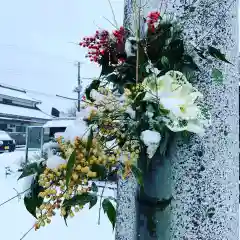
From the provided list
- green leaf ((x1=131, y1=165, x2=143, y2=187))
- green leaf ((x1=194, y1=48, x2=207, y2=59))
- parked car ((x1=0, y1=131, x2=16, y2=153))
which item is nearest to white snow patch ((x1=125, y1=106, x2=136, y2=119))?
green leaf ((x1=131, y1=165, x2=143, y2=187))

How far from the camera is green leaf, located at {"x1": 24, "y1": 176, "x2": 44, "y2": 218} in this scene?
26.1 inches

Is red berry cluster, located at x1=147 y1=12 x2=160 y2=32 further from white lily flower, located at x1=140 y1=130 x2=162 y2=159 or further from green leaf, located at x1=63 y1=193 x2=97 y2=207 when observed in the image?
green leaf, located at x1=63 y1=193 x2=97 y2=207

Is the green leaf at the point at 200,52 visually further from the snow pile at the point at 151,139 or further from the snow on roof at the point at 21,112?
the snow on roof at the point at 21,112

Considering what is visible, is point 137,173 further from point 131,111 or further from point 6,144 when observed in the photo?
point 6,144

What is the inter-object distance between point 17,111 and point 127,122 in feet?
59.5

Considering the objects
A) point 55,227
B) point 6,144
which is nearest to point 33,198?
point 55,227

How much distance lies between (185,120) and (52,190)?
28 cm

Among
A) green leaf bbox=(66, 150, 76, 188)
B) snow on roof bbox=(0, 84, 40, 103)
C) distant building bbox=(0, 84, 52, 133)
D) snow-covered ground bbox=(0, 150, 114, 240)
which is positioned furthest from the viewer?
snow on roof bbox=(0, 84, 40, 103)

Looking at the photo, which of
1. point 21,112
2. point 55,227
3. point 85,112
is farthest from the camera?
point 21,112

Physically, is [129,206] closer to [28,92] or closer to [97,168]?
[97,168]

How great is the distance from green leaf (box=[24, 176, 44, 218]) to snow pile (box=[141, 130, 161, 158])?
228mm

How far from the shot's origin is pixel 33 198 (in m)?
0.67

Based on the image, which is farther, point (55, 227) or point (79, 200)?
point (55, 227)

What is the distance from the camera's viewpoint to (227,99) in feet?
2.60
